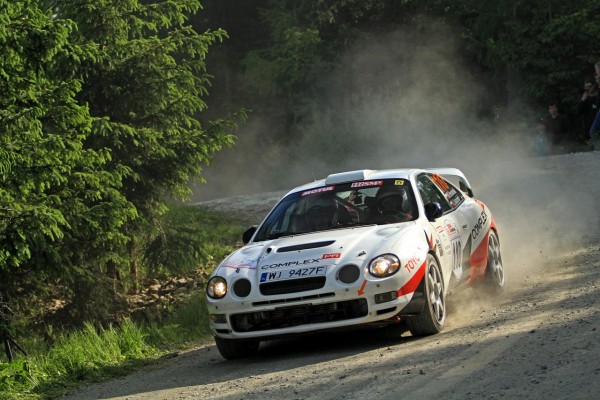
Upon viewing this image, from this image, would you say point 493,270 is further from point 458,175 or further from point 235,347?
point 235,347

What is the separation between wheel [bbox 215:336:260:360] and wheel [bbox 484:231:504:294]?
3187 mm

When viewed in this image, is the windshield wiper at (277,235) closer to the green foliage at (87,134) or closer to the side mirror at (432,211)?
the side mirror at (432,211)

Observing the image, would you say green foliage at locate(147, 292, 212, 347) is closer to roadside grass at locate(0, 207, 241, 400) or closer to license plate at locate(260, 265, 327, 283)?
roadside grass at locate(0, 207, 241, 400)

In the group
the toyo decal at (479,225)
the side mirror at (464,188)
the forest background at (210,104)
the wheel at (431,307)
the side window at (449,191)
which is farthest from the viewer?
the side mirror at (464,188)

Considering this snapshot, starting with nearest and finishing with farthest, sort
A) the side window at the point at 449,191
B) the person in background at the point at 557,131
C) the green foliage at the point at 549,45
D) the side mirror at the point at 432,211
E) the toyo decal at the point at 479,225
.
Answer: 1. the side mirror at the point at 432,211
2. the toyo decal at the point at 479,225
3. the side window at the point at 449,191
4. the person in background at the point at 557,131
5. the green foliage at the point at 549,45

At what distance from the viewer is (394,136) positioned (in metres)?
35.6

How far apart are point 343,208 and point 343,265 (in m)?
1.53

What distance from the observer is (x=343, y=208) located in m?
10.3

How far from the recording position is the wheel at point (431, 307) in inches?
355

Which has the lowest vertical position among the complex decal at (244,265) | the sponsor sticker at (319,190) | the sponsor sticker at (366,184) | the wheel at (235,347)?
the wheel at (235,347)

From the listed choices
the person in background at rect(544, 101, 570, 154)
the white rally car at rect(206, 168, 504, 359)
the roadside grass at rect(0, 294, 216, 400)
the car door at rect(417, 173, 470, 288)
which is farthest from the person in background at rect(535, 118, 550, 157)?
the white rally car at rect(206, 168, 504, 359)

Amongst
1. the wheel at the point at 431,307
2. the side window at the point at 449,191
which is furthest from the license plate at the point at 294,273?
the side window at the point at 449,191

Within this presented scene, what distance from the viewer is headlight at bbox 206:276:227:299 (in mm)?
9172

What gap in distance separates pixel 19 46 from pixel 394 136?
2513 centimetres
